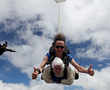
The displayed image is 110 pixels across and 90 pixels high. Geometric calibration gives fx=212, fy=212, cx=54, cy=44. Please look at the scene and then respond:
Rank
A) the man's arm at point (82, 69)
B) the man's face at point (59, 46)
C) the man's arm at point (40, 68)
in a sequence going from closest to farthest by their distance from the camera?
the man's arm at point (40, 68) < the man's arm at point (82, 69) < the man's face at point (59, 46)

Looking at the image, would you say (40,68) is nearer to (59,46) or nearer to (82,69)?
(59,46)

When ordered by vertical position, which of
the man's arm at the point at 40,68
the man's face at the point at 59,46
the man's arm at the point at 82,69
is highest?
the man's face at the point at 59,46

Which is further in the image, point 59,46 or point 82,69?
point 82,69

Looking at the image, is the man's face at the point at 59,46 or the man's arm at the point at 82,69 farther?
the man's face at the point at 59,46

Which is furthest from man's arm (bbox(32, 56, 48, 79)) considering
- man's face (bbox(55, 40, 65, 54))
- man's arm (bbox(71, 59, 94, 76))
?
man's arm (bbox(71, 59, 94, 76))

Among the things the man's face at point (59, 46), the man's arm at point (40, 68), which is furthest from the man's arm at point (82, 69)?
the man's arm at point (40, 68)

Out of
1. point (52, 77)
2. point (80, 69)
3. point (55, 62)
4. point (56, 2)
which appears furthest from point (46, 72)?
point (56, 2)

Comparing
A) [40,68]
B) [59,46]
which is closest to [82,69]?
[59,46]

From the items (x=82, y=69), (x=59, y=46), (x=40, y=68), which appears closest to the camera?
(x=40, y=68)

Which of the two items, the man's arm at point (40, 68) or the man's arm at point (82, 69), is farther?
the man's arm at point (82, 69)

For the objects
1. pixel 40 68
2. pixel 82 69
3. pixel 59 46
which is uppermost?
pixel 59 46

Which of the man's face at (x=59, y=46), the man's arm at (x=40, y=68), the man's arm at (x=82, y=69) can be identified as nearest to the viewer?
the man's arm at (x=40, y=68)

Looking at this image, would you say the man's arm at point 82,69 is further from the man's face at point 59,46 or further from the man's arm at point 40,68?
the man's arm at point 40,68

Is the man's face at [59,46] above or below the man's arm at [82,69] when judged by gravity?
above
